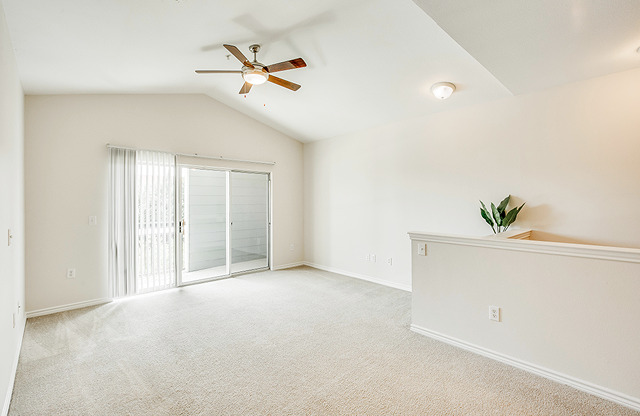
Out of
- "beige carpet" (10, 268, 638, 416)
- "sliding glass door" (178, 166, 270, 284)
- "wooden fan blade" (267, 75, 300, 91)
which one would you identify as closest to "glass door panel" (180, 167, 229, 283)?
"sliding glass door" (178, 166, 270, 284)

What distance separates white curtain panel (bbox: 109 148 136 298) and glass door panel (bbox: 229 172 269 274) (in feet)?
5.22

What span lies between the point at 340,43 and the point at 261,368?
3.14 m

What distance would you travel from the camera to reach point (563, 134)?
3131 mm

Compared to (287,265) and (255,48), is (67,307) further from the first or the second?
(255,48)

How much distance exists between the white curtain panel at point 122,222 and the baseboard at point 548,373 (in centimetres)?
391

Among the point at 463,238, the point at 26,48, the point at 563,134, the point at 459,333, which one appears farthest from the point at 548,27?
the point at 26,48

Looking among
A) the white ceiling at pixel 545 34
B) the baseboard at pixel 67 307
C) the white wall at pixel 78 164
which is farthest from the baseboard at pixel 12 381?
the white ceiling at pixel 545 34

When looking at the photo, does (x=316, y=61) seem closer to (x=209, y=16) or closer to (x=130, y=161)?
(x=209, y=16)

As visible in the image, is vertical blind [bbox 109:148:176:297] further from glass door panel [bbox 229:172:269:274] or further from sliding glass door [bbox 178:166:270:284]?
glass door panel [bbox 229:172:269:274]

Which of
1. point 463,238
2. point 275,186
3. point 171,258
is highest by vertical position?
point 275,186

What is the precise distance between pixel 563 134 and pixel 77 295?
6.01 m

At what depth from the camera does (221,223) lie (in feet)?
17.1

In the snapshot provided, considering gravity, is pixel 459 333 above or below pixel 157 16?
below

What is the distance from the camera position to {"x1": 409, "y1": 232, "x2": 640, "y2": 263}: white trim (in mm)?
1943
